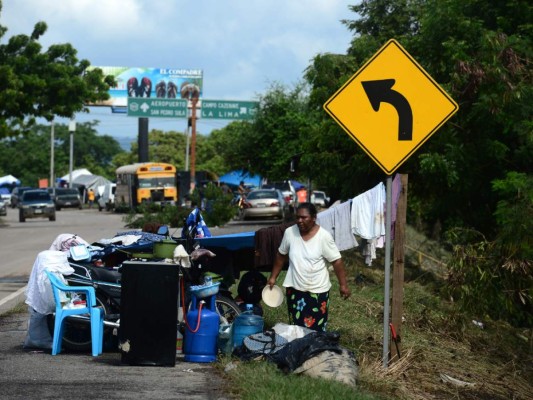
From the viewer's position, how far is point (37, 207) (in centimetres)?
5344

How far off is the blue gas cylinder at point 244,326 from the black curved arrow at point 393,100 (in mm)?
2392

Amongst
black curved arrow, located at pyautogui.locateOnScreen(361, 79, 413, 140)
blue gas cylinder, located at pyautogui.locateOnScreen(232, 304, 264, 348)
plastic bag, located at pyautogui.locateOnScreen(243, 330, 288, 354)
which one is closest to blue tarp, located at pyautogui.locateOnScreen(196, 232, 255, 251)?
blue gas cylinder, located at pyautogui.locateOnScreen(232, 304, 264, 348)

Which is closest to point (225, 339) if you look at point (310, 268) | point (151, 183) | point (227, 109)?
point (310, 268)

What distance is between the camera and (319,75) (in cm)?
3039

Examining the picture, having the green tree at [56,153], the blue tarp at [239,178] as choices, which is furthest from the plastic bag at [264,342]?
the green tree at [56,153]

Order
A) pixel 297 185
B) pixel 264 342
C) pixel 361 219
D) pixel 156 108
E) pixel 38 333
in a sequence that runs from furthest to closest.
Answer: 1. pixel 297 185
2. pixel 156 108
3. pixel 361 219
4. pixel 38 333
5. pixel 264 342

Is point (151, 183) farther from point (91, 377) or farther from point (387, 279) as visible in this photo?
point (91, 377)

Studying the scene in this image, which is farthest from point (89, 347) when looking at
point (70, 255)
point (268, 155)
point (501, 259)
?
point (268, 155)

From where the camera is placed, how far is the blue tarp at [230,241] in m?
11.8

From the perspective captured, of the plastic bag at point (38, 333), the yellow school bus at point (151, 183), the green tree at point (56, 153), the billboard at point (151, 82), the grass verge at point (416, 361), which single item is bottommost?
the grass verge at point (416, 361)

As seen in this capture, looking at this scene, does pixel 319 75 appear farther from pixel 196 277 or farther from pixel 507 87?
pixel 196 277

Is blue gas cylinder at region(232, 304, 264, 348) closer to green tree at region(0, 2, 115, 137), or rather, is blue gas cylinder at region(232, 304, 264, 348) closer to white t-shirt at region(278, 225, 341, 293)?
white t-shirt at region(278, 225, 341, 293)

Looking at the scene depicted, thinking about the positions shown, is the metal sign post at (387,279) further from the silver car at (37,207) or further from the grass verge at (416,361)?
the silver car at (37,207)

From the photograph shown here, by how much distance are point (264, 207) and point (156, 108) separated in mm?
15252
